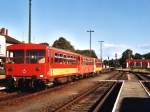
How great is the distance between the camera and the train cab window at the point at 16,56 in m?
27.4

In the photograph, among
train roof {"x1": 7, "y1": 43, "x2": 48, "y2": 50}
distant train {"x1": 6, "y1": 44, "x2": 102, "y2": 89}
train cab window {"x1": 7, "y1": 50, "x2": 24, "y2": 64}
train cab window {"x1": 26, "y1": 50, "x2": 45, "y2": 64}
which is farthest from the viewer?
train cab window {"x1": 7, "y1": 50, "x2": 24, "y2": 64}

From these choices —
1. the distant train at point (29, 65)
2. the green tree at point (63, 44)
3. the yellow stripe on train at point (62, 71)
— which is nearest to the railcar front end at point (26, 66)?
the distant train at point (29, 65)

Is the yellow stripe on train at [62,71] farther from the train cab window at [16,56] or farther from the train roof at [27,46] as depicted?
the train cab window at [16,56]

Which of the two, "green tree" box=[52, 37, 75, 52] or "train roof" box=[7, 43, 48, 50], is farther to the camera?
"green tree" box=[52, 37, 75, 52]

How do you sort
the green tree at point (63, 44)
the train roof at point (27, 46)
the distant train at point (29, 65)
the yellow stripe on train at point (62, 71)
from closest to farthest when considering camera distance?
the distant train at point (29, 65), the train roof at point (27, 46), the yellow stripe on train at point (62, 71), the green tree at point (63, 44)

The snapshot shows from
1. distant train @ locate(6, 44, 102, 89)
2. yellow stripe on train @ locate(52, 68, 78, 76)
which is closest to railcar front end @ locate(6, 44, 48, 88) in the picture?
distant train @ locate(6, 44, 102, 89)

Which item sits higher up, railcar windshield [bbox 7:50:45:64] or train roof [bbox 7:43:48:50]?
train roof [bbox 7:43:48:50]

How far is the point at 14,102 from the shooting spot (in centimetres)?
2006

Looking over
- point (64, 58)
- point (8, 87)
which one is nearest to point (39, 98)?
point (8, 87)

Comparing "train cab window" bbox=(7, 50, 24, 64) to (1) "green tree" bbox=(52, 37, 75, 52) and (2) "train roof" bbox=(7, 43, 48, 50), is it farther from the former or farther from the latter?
(1) "green tree" bbox=(52, 37, 75, 52)

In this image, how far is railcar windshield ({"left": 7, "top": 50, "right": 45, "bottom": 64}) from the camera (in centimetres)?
2707

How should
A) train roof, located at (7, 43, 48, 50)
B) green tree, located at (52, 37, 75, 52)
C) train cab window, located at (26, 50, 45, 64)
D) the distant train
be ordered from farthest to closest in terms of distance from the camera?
green tree, located at (52, 37, 75, 52) → train roof, located at (7, 43, 48, 50) → train cab window, located at (26, 50, 45, 64) → the distant train

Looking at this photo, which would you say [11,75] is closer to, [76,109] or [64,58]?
[64,58]

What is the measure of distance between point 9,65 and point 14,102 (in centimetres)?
749
